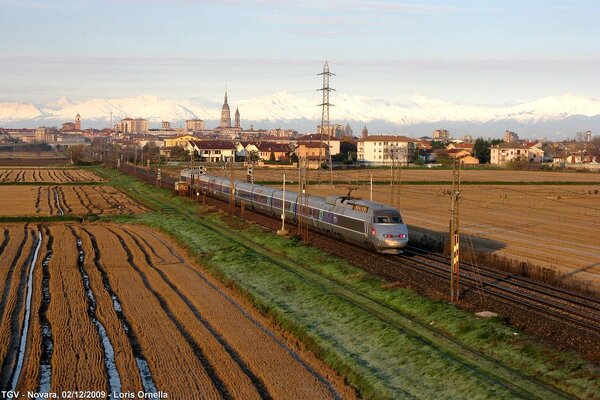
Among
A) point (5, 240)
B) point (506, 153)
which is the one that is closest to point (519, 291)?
point (5, 240)

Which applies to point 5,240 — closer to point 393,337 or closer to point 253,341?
point 253,341

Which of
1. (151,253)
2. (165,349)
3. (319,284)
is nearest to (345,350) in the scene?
(165,349)

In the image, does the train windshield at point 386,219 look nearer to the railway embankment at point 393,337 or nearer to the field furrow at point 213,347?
the railway embankment at point 393,337

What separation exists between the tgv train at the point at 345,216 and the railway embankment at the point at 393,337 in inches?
111

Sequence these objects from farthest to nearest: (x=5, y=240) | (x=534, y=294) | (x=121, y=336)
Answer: (x=5, y=240)
(x=534, y=294)
(x=121, y=336)

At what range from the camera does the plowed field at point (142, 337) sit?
1884 cm

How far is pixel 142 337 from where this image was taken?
2306cm

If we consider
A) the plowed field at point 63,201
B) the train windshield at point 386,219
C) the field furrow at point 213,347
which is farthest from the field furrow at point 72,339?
the plowed field at point 63,201

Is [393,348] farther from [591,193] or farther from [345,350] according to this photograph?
[591,193]

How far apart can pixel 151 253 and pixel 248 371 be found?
22.5m

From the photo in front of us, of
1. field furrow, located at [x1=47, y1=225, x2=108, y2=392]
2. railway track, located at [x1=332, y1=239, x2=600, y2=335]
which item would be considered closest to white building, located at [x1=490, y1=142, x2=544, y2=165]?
railway track, located at [x1=332, y1=239, x2=600, y2=335]

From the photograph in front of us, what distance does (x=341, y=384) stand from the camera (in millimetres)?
19172

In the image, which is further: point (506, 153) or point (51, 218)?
point (506, 153)

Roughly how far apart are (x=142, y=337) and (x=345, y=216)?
68.0 feet
